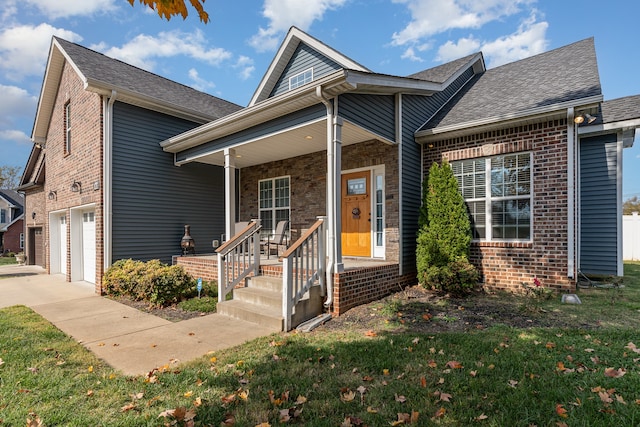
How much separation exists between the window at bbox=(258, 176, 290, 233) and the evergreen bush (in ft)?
13.4

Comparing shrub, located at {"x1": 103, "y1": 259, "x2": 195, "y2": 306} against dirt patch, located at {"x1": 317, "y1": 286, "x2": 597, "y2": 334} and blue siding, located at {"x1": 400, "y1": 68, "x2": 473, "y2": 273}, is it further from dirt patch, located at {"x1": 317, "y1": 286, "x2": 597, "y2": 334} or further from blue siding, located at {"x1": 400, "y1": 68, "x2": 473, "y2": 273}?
blue siding, located at {"x1": 400, "y1": 68, "x2": 473, "y2": 273}

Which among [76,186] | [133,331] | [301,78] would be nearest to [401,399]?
[133,331]

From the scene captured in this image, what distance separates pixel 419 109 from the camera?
761 centimetres

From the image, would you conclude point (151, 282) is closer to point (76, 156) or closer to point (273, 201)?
point (273, 201)

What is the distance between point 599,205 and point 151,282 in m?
10.1

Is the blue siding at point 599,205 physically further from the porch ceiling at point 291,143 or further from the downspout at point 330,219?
the downspout at point 330,219

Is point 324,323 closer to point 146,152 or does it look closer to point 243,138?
point 243,138

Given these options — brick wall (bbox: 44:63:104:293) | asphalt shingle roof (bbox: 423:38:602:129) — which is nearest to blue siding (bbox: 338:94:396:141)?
asphalt shingle roof (bbox: 423:38:602:129)

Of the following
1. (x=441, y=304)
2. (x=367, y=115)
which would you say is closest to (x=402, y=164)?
(x=367, y=115)

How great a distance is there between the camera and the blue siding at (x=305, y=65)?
30.8 feet

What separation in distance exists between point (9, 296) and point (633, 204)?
156 feet

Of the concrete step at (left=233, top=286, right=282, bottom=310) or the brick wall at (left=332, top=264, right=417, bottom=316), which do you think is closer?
the brick wall at (left=332, top=264, right=417, bottom=316)

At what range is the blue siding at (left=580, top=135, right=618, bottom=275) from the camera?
24.5ft

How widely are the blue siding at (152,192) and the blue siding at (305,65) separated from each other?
10.3ft
